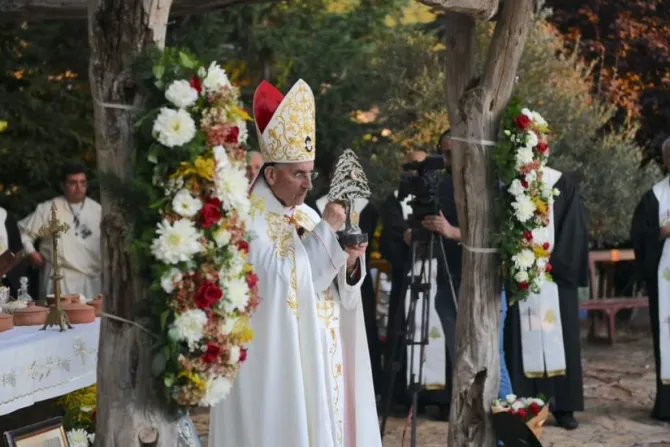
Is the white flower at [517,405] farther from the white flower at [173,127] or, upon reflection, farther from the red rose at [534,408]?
the white flower at [173,127]

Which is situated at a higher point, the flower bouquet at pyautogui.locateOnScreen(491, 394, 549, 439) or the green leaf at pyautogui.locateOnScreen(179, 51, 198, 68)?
the green leaf at pyautogui.locateOnScreen(179, 51, 198, 68)

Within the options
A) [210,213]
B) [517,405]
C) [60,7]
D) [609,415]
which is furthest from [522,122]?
[609,415]

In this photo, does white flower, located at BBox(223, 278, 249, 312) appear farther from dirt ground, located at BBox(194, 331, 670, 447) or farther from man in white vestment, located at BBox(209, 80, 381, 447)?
dirt ground, located at BBox(194, 331, 670, 447)

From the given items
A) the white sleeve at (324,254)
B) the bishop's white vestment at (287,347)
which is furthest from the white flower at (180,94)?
the white sleeve at (324,254)

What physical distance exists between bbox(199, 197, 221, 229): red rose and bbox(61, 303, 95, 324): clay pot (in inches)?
124

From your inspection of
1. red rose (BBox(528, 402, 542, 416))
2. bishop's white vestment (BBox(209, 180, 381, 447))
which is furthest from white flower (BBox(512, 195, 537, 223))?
bishop's white vestment (BBox(209, 180, 381, 447))

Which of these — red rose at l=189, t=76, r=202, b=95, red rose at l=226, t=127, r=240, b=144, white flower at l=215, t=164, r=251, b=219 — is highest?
red rose at l=189, t=76, r=202, b=95

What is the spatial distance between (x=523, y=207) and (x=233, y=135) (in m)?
2.93

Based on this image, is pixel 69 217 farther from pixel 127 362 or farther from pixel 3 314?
pixel 127 362

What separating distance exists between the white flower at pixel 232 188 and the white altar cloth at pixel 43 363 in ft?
7.59

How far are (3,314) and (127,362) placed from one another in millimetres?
2483

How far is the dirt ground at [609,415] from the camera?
938 cm

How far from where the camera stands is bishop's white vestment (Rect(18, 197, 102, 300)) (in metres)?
10.5

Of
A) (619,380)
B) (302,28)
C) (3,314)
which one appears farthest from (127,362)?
(302,28)
